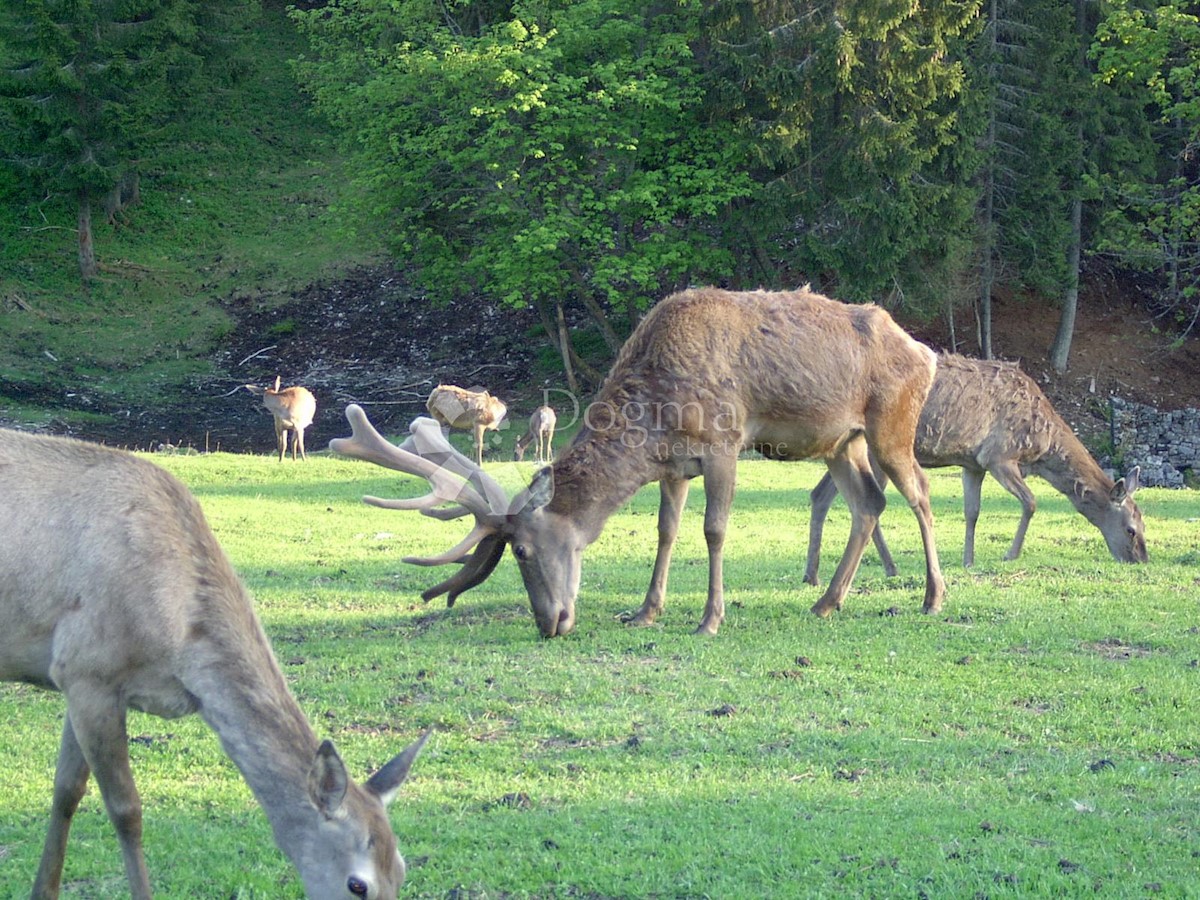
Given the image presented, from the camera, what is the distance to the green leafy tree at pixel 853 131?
2705 cm

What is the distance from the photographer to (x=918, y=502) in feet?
35.7

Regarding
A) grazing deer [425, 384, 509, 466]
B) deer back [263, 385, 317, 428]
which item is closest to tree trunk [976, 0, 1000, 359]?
grazing deer [425, 384, 509, 466]

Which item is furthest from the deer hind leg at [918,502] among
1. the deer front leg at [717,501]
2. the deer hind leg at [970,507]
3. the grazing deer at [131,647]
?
the grazing deer at [131,647]

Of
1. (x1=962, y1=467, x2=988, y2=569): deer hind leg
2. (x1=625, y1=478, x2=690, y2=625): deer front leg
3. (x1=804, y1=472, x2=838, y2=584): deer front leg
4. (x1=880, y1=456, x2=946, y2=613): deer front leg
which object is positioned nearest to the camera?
(x1=625, y1=478, x2=690, y2=625): deer front leg

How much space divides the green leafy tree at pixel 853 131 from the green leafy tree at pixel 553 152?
896 millimetres

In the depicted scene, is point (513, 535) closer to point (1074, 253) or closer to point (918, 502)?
point (918, 502)

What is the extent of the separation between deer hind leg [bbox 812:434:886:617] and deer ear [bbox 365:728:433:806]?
246 inches

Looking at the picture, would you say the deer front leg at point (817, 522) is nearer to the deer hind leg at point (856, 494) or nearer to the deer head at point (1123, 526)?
the deer hind leg at point (856, 494)

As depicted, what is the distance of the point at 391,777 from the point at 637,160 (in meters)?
25.7

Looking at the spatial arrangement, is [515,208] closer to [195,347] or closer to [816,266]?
[816,266]

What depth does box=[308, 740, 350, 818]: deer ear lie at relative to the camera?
434 cm

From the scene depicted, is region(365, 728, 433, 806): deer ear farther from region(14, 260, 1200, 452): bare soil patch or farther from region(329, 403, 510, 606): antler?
region(14, 260, 1200, 452): bare soil patch

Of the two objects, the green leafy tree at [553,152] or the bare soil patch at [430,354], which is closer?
the green leafy tree at [553,152]

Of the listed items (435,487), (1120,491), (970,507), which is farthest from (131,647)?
(1120,491)
